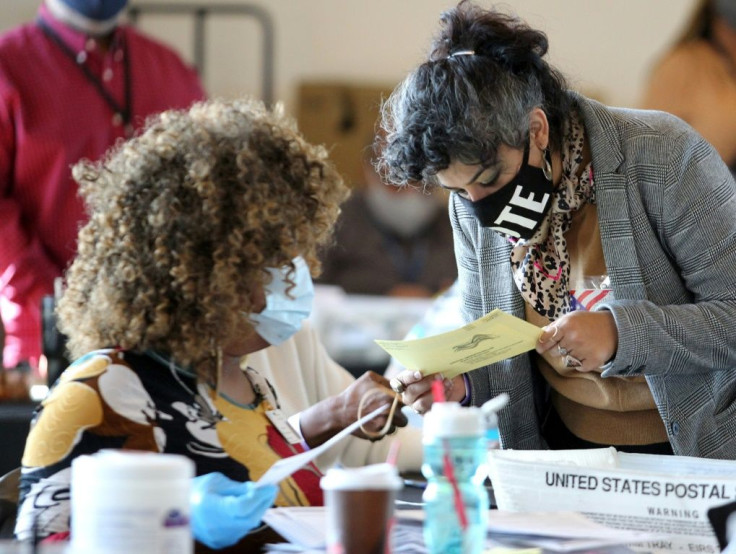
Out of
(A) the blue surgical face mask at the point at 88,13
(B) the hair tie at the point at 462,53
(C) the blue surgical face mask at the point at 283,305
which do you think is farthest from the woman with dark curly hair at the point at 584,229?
(A) the blue surgical face mask at the point at 88,13

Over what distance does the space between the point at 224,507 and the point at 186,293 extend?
318 millimetres

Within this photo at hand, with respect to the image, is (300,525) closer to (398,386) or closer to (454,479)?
(454,479)

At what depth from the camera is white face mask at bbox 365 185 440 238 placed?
5.21 m

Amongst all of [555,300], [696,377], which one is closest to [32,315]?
[555,300]

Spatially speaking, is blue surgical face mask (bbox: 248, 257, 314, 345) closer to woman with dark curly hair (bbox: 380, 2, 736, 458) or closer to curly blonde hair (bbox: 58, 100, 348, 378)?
curly blonde hair (bbox: 58, 100, 348, 378)

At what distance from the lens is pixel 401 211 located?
5230 millimetres

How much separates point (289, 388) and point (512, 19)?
2.69 feet

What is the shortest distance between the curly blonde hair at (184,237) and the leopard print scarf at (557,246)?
48 cm

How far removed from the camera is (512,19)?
1588 millimetres

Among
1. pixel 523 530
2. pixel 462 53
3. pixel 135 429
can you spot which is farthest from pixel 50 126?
pixel 523 530

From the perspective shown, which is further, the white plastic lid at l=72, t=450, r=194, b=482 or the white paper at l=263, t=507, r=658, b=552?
the white paper at l=263, t=507, r=658, b=552

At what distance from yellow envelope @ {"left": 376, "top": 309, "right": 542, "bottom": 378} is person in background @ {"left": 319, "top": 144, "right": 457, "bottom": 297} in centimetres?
365

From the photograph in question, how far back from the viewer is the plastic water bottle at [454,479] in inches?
37.8

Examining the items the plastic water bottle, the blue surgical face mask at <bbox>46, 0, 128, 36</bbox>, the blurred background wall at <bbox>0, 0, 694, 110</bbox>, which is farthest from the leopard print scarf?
the blurred background wall at <bbox>0, 0, 694, 110</bbox>
